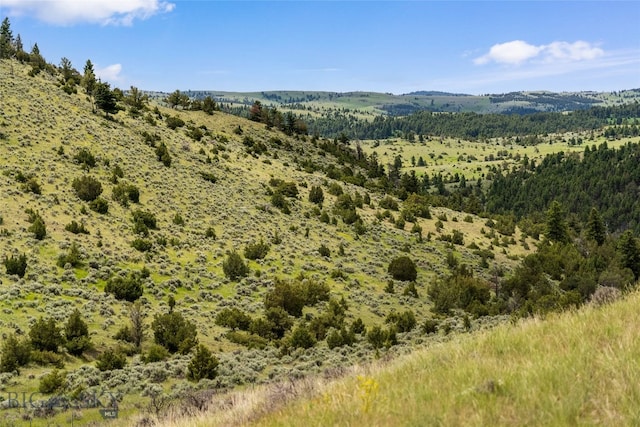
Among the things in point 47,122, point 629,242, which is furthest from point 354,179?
point 47,122

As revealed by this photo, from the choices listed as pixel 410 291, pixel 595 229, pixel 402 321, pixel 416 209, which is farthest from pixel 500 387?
pixel 595 229

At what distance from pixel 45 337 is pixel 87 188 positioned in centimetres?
2115

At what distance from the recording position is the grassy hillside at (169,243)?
20.0m

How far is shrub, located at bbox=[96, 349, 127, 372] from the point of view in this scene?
59.0 ft

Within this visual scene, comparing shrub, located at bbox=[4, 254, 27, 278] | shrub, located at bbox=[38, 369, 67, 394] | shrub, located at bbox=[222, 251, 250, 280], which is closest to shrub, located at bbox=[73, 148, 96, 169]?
shrub, located at bbox=[222, 251, 250, 280]

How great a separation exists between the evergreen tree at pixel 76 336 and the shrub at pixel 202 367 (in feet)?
17.7

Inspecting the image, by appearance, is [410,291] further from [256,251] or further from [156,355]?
[156,355]

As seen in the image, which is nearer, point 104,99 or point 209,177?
point 209,177

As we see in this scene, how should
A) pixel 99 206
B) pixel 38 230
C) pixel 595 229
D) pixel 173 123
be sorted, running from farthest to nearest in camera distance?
pixel 595 229, pixel 173 123, pixel 99 206, pixel 38 230

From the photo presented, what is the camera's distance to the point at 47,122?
49156 millimetres

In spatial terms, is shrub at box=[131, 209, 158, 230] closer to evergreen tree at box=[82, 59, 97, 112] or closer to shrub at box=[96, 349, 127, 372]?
shrub at box=[96, 349, 127, 372]

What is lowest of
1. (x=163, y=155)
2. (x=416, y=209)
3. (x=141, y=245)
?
(x=416, y=209)

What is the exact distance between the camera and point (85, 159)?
4341 centimetres

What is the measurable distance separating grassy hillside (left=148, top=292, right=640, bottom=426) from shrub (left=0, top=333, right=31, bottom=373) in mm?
13507
